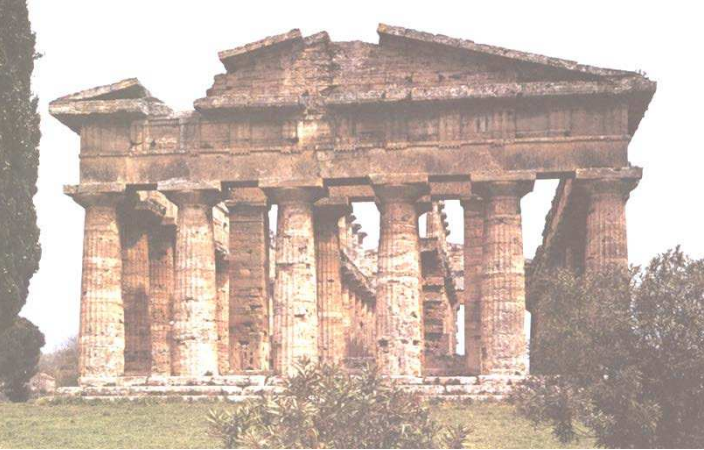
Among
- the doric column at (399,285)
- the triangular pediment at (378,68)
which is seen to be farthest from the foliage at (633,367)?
the triangular pediment at (378,68)

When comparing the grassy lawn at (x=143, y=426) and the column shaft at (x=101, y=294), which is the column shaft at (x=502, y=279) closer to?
the grassy lawn at (x=143, y=426)

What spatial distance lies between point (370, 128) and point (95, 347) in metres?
9.27

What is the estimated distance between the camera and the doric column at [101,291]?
37.1m

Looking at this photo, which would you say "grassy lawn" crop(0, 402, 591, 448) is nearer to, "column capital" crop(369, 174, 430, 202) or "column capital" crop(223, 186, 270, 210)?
"column capital" crop(369, 174, 430, 202)

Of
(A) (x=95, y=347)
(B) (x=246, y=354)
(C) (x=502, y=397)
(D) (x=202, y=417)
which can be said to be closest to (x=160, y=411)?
(D) (x=202, y=417)

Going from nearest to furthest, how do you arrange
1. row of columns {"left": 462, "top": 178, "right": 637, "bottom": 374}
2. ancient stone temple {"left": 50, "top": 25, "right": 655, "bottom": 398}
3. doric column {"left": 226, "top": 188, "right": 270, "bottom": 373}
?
row of columns {"left": 462, "top": 178, "right": 637, "bottom": 374}, ancient stone temple {"left": 50, "top": 25, "right": 655, "bottom": 398}, doric column {"left": 226, "top": 188, "right": 270, "bottom": 373}

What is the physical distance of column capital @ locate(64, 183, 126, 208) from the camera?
37531 mm

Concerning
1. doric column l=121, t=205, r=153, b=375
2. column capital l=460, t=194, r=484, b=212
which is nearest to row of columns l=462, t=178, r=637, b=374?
column capital l=460, t=194, r=484, b=212

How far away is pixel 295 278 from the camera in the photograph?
121 ft

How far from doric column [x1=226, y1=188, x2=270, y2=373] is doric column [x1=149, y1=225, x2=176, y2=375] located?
2.03 meters

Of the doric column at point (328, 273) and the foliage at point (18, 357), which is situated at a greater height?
the doric column at point (328, 273)

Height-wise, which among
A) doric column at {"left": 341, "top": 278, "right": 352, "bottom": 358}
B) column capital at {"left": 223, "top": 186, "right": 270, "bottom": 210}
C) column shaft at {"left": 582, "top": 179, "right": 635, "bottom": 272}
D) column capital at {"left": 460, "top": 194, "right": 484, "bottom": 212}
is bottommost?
doric column at {"left": 341, "top": 278, "right": 352, "bottom": 358}

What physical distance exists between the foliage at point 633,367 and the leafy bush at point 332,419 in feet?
10.6

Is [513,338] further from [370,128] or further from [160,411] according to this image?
[160,411]
